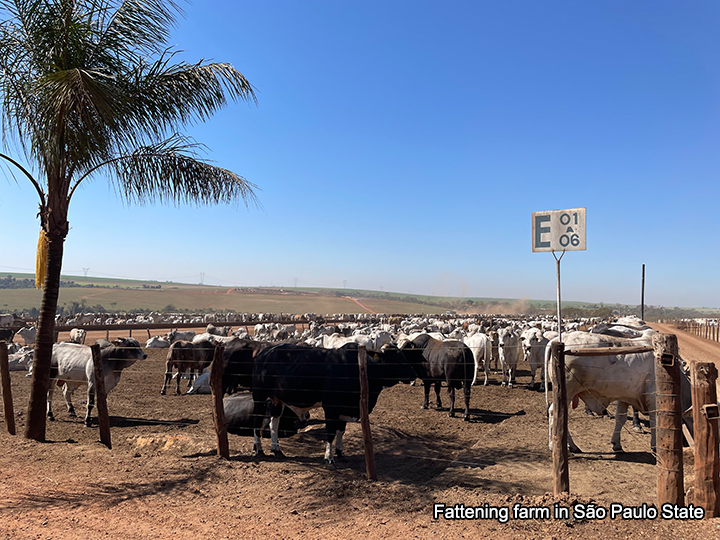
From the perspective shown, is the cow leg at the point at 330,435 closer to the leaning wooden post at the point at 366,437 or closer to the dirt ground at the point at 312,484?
the dirt ground at the point at 312,484

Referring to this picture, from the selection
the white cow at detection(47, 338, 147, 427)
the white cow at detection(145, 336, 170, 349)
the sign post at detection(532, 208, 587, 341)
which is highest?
the sign post at detection(532, 208, 587, 341)

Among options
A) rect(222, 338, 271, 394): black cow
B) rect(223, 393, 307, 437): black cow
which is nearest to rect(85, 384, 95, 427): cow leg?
rect(222, 338, 271, 394): black cow

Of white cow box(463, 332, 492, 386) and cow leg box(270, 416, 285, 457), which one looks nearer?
cow leg box(270, 416, 285, 457)

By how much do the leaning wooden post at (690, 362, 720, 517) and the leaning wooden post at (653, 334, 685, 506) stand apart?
0.48 feet

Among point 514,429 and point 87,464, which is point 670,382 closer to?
point 514,429

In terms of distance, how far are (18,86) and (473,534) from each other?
949cm

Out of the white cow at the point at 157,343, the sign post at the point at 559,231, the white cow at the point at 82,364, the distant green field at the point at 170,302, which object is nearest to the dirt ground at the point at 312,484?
the white cow at the point at 82,364

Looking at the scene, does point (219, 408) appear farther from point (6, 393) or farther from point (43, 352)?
point (6, 393)

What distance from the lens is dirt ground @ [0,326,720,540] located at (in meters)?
4.66

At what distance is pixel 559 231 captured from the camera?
32.0 feet

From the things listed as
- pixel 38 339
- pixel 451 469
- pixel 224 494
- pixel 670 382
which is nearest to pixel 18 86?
pixel 38 339

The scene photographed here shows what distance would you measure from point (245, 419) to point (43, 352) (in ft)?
12.5

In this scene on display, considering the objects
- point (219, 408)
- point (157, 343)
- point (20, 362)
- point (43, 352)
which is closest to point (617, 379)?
point (219, 408)

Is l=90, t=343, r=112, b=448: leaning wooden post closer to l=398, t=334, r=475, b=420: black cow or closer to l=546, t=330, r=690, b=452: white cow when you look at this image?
l=398, t=334, r=475, b=420: black cow
